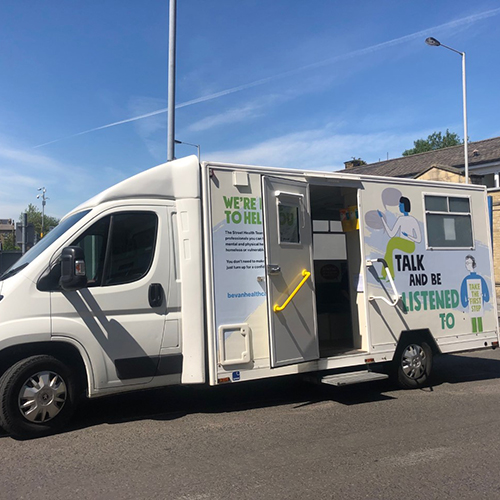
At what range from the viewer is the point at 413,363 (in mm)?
7426

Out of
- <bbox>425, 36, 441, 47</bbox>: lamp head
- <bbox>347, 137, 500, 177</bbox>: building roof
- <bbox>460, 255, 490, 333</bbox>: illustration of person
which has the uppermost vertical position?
<bbox>425, 36, 441, 47</bbox>: lamp head

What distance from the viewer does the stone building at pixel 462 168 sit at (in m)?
22.4

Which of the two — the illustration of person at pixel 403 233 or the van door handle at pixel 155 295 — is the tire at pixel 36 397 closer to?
the van door handle at pixel 155 295

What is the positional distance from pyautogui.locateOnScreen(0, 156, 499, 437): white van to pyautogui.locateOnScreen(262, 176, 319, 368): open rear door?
0.06 ft

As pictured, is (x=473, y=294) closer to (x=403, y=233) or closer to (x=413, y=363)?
(x=413, y=363)

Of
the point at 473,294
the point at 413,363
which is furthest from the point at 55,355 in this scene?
the point at 473,294

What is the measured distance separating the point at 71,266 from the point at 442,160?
2797 cm

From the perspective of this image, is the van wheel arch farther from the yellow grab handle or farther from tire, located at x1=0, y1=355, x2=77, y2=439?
the yellow grab handle

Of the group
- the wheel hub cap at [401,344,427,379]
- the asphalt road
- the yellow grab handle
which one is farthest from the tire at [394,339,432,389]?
the yellow grab handle

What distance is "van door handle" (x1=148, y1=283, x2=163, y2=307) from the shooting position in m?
5.77

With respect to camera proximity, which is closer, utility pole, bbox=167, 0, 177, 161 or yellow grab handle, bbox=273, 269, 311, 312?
yellow grab handle, bbox=273, 269, 311, 312

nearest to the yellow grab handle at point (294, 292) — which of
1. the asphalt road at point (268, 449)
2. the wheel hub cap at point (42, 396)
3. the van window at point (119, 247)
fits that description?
the asphalt road at point (268, 449)

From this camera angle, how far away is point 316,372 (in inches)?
265

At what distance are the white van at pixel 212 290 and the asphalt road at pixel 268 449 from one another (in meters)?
0.46
